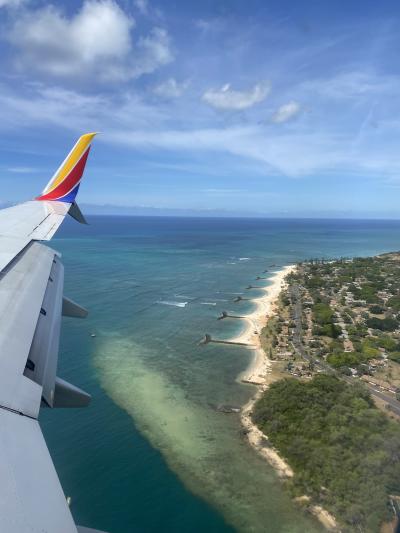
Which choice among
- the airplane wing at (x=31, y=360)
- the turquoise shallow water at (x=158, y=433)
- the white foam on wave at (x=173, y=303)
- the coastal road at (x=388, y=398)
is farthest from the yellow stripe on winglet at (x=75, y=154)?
the white foam on wave at (x=173, y=303)

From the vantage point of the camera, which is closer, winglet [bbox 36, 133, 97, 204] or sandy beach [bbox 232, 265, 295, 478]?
winglet [bbox 36, 133, 97, 204]

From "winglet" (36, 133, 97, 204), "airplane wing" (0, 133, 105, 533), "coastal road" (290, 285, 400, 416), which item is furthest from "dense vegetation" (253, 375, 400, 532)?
"winglet" (36, 133, 97, 204)

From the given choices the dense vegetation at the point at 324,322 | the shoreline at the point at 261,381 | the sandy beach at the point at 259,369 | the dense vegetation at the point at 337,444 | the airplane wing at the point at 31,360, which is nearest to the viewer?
the airplane wing at the point at 31,360

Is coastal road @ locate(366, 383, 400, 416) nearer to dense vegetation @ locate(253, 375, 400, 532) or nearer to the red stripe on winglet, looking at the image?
dense vegetation @ locate(253, 375, 400, 532)

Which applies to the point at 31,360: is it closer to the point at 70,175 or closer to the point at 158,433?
the point at 70,175

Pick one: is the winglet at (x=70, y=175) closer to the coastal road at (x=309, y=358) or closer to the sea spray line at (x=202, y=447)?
the sea spray line at (x=202, y=447)
